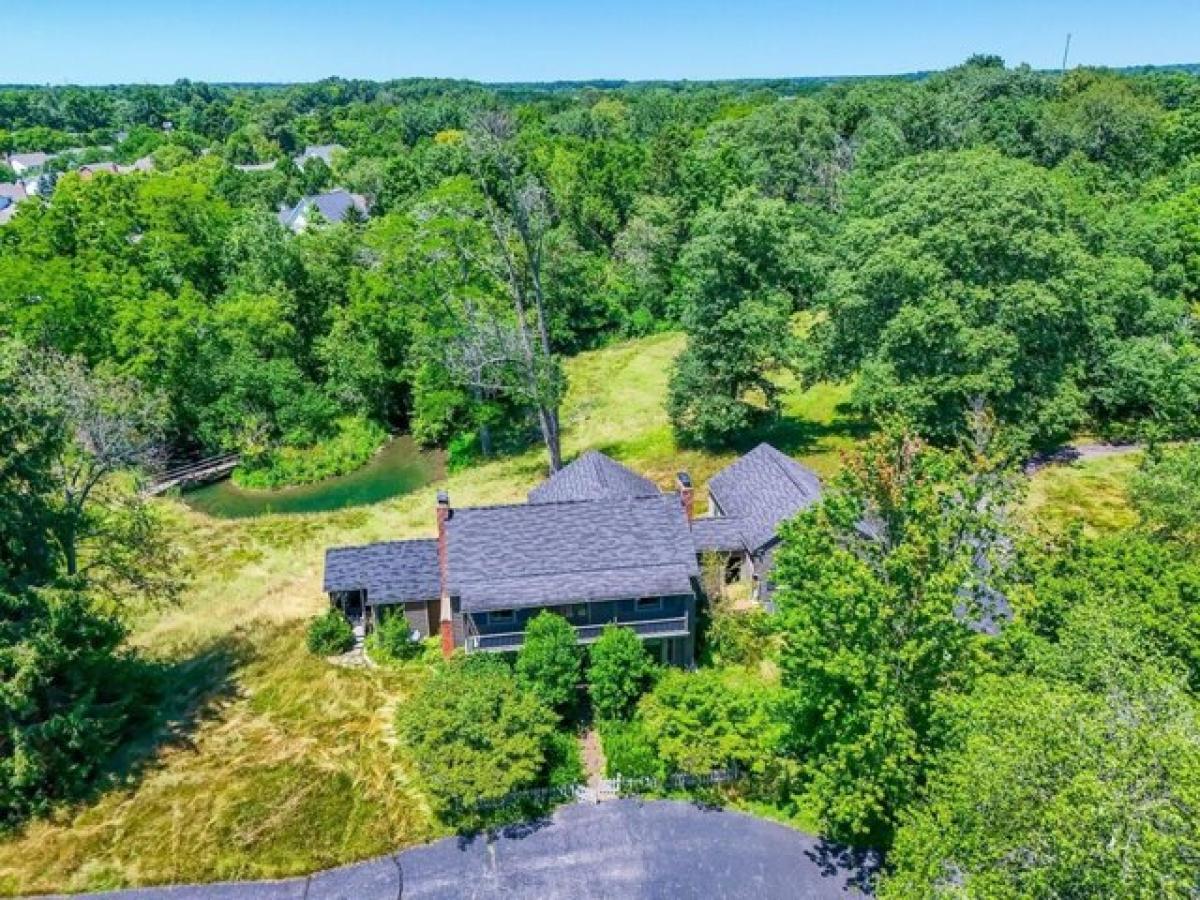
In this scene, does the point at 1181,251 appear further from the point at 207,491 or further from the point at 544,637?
the point at 207,491

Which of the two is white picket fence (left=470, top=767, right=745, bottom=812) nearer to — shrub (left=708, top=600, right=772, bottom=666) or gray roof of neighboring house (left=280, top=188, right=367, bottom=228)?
shrub (left=708, top=600, right=772, bottom=666)

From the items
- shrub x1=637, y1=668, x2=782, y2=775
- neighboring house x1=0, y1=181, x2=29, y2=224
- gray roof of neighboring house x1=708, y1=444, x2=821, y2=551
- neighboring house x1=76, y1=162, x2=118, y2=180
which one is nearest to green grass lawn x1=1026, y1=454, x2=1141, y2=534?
gray roof of neighboring house x1=708, y1=444, x2=821, y2=551

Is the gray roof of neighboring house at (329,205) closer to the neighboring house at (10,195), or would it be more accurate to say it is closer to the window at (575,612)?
the neighboring house at (10,195)

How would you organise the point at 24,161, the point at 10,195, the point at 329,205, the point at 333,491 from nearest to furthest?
the point at 333,491
the point at 329,205
the point at 10,195
the point at 24,161

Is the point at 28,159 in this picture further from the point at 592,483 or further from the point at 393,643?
the point at 393,643

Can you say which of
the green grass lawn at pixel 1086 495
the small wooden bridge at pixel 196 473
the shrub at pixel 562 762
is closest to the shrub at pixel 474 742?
the shrub at pixel 562 762

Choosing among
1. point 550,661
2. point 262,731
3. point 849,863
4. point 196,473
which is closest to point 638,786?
point 550,661

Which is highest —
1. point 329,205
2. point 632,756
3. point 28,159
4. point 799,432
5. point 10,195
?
point 28,159
